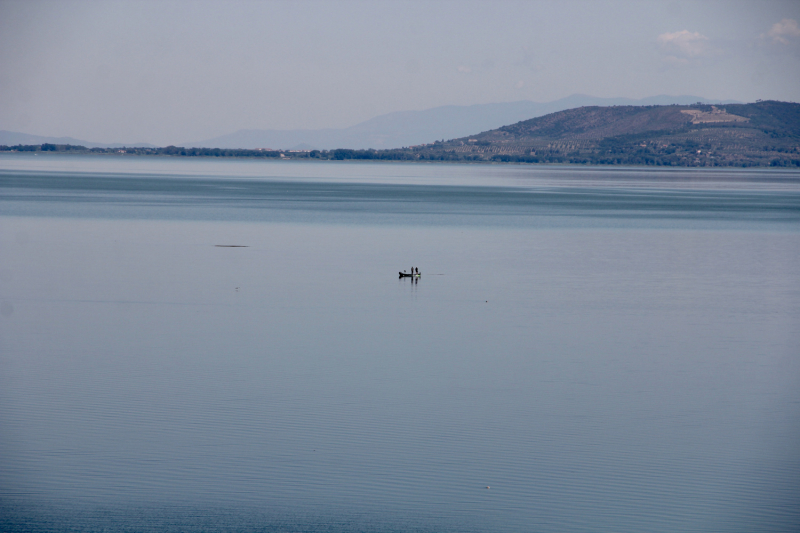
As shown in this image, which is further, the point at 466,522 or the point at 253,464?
the point at 253,464

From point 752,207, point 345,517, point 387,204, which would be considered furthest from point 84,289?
point 752,207

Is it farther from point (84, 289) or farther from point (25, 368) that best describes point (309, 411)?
point (84, 289)

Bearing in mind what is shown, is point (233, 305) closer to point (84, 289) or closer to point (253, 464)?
point (84, 289)

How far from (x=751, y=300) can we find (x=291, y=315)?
13073 millimetres

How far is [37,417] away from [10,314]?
896 cm

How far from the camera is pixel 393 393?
47.4ft

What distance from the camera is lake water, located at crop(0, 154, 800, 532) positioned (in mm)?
10250

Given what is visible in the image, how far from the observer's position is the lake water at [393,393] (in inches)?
404

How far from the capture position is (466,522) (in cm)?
979

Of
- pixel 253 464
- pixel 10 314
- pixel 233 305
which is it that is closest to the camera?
pixel 253 464

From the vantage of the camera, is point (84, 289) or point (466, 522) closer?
point (466, 522)

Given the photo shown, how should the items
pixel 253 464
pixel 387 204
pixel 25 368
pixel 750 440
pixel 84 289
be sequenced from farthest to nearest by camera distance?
pixel 387 204 → pixel 84 289 → pixel 25 368 → pixel 750 440 → pixel 253 464

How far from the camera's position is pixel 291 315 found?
21.3m

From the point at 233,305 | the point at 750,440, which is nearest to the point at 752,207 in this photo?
the point at 233,305
